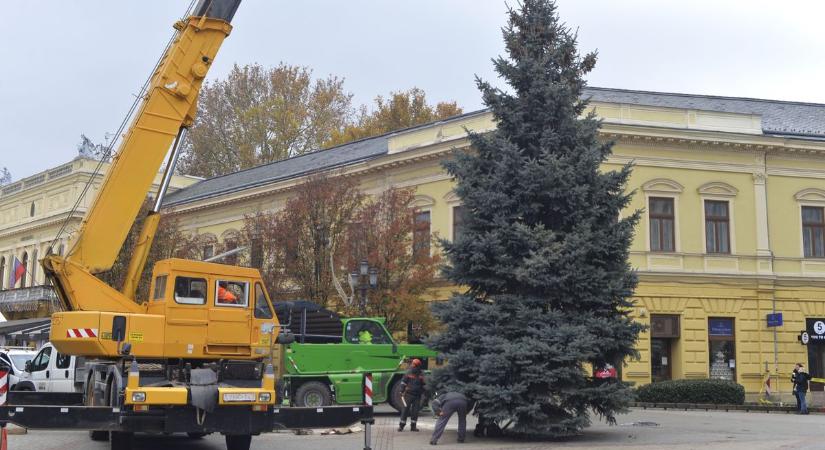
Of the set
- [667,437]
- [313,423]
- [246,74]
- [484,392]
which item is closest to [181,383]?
[313,423]

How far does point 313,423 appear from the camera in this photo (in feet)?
45.1

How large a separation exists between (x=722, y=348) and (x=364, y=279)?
14966 millimetres

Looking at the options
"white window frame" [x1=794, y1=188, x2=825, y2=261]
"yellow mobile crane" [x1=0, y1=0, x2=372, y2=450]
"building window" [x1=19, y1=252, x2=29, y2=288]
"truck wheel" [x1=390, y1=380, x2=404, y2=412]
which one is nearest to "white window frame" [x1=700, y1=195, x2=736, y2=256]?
"white window frame" [x1=794, y1=188, x2=825, y2=261]

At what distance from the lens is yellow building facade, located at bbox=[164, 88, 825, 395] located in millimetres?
35156

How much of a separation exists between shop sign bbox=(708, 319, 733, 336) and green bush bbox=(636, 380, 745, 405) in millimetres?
4977

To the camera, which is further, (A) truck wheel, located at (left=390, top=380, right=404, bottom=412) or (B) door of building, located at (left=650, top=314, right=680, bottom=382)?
(B) door of building, located at (left=650, top=314, right=680, bottom=382)

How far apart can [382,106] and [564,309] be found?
135 ft

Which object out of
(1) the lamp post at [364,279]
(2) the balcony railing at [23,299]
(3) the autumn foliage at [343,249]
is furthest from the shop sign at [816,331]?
(2) the balcony railing at [23,299]

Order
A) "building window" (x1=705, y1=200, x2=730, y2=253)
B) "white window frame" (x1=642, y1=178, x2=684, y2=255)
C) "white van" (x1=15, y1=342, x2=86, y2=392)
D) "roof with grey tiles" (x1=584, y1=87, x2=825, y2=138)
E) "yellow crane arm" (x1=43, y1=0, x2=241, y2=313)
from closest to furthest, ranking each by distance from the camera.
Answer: "yellow crane arm" (x1=43, y1=0, x2=241, y2=313) → "white van" (x1=15, y1=342, x2=86, y2=392) → "white window frame" (x1=642, y1=178, x2=684, y2=255) → "building window" (x1=705, y1=200, x2=730, y2=253) → "roof with grey tiles" (x1=584, y1=87, x2=825, y2=138)

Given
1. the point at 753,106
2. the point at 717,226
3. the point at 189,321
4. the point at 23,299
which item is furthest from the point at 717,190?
the point at 23,299

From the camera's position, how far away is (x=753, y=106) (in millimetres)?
41562

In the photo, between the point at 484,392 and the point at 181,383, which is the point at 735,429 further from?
the point at 181,383

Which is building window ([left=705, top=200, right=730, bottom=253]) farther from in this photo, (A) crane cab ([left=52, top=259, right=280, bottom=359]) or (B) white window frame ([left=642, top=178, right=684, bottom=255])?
(A) crane cab ([left=52, top=259, right=280, bottom=359])

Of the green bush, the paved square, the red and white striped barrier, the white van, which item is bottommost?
the paved square
